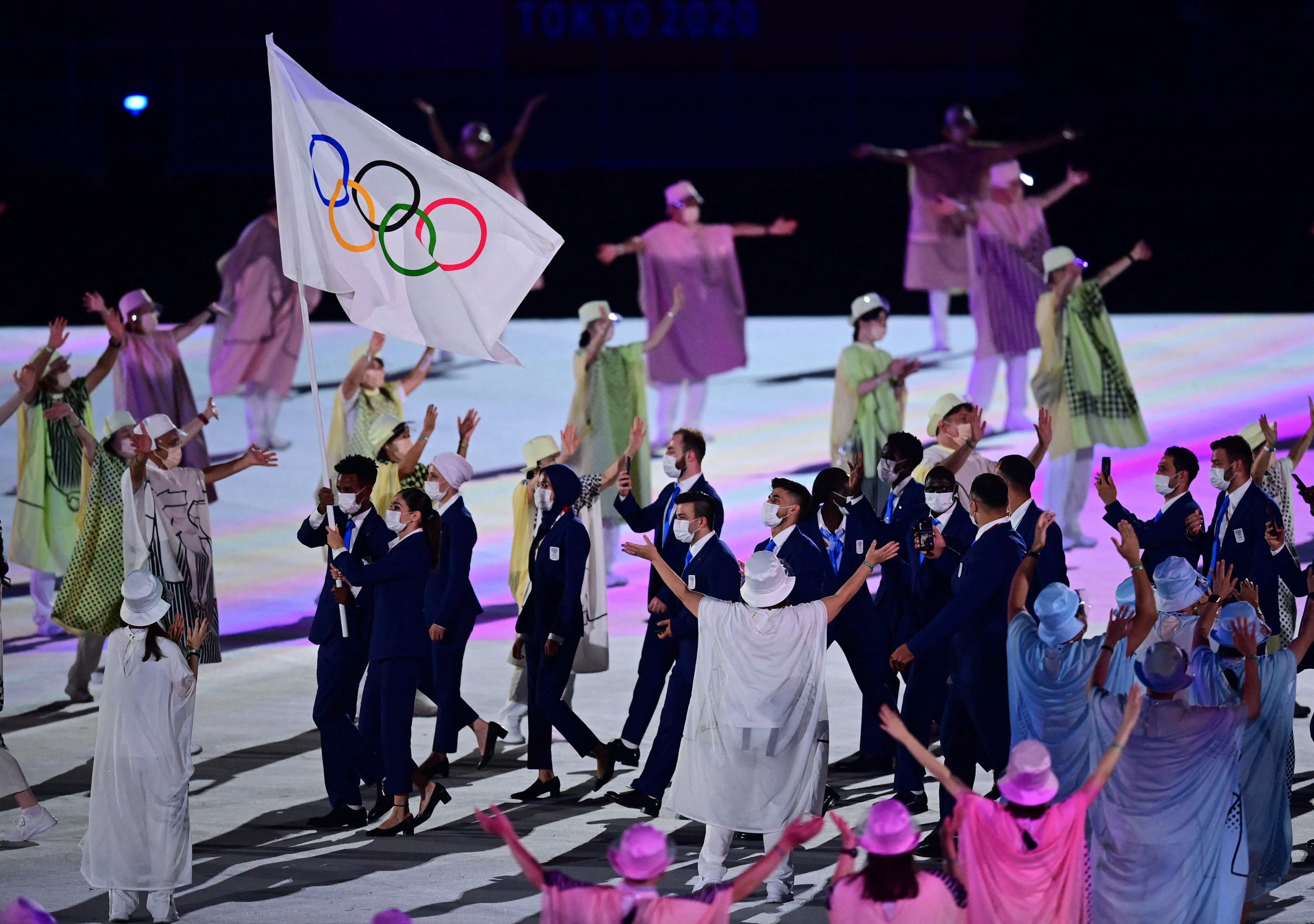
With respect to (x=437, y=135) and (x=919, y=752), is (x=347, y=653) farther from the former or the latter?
(x=437, y=135)

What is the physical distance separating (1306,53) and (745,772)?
1341 cm

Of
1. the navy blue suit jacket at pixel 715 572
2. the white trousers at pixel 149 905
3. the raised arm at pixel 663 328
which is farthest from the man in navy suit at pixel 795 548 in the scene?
the raised arm at pixel 663 328

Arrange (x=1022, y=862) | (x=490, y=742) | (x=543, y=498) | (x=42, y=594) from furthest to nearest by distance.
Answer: (x=42, y=594), (x=490, y=742), (x=543, y=498), (x=1022, y=862)

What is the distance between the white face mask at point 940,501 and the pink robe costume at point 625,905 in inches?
146

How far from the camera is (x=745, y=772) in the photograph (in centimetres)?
749

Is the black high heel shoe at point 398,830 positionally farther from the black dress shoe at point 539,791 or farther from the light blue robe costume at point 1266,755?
the light blue robe costume at point 1266,755

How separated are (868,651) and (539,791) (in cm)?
154

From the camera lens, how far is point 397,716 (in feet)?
27.5

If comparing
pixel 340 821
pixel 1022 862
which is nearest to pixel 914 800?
pixel 340 821

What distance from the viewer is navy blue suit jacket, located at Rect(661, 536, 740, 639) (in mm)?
8188

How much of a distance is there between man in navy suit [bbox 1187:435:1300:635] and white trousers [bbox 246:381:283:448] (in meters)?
7.85

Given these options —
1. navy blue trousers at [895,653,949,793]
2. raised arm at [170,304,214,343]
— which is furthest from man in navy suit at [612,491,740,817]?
raised arm at [170,304,214,343]

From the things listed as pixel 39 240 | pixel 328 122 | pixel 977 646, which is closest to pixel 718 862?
pixel 977 646

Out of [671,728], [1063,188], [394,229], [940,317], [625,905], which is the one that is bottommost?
[671,728]
